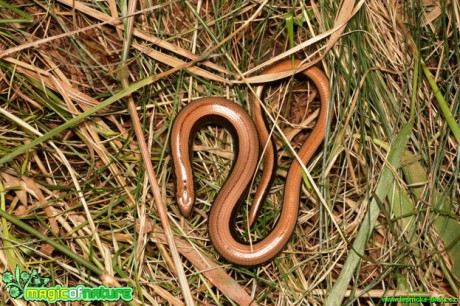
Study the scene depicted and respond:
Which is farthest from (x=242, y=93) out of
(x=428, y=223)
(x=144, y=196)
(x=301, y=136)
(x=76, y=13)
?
(x=428, y=223)

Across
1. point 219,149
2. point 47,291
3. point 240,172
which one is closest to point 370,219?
point 240,172

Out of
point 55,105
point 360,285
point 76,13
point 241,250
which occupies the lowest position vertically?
point 360,285

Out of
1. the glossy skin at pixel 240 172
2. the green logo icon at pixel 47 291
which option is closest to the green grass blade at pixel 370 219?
the glossy skin at pixel 240 172

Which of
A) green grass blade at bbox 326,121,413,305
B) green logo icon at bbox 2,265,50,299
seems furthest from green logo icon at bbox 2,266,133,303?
green grass blade at bbox 326,121,413,305

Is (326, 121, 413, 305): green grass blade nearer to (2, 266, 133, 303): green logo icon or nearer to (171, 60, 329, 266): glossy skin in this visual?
(171, 60, 329, 266): glossy skin

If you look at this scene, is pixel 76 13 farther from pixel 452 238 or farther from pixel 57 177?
pixel 452 238

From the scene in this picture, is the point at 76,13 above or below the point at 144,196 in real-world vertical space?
above
